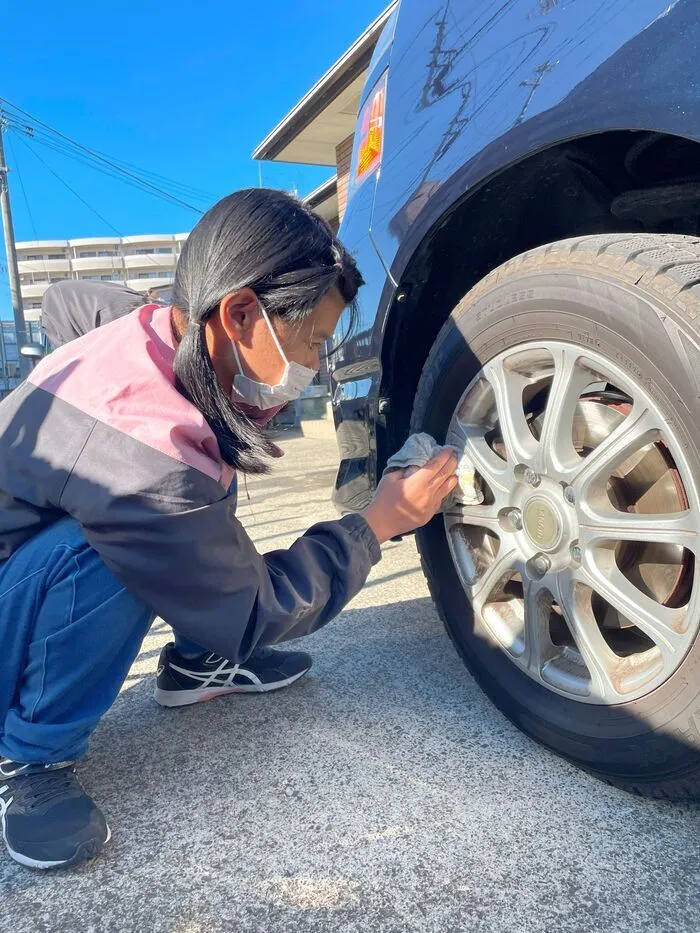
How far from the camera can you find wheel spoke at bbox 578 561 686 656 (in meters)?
1.05

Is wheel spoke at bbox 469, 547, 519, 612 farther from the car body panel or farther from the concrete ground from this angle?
the car body panel

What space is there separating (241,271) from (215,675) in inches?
39.6

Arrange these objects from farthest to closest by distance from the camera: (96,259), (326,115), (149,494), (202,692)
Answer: (96,259) < (326,115) < (202,692) < (149,494)

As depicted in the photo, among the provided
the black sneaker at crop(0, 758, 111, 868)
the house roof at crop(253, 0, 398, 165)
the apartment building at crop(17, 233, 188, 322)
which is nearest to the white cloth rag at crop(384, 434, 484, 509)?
the black sneaker at crop(0, 758, 111, 868)

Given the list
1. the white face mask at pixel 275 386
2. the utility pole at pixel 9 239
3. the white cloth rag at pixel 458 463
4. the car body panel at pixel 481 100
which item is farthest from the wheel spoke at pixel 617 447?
the utility pole at pixel 9 239

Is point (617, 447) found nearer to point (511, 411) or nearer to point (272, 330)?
point (511, 411)

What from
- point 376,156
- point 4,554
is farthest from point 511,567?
point 376,156

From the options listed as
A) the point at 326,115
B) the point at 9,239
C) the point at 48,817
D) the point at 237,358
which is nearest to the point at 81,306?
→ the point at 237,358

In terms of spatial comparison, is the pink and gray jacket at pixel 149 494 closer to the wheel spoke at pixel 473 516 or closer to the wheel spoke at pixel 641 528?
the wheel spoke at pixel 473 516

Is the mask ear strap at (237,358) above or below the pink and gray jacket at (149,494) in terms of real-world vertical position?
above

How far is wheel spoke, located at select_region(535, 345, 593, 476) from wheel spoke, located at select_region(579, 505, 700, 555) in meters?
0.10

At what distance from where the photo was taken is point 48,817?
110cm

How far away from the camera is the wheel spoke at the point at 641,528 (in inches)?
39.9

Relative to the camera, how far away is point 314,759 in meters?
1.32
